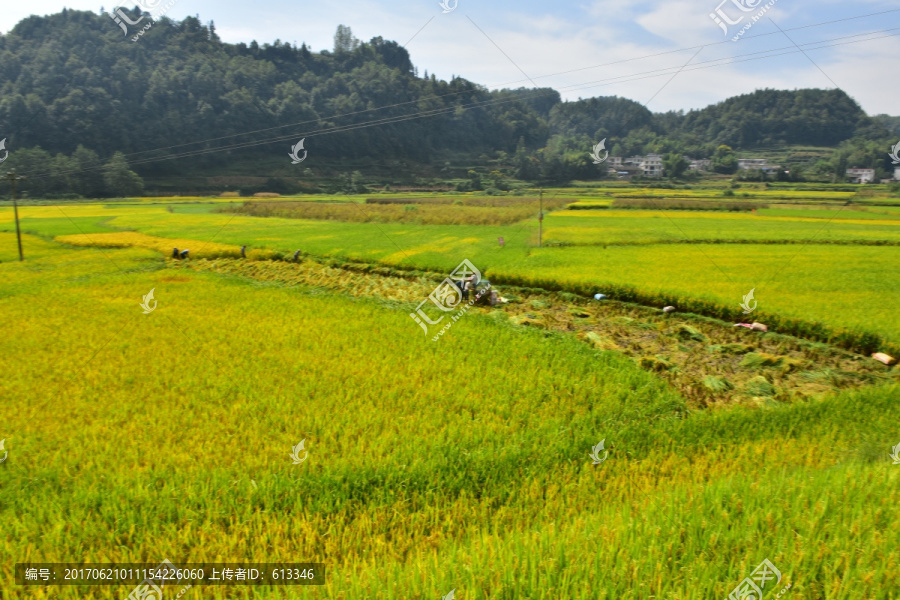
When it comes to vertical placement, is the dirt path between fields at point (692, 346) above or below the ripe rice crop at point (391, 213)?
below

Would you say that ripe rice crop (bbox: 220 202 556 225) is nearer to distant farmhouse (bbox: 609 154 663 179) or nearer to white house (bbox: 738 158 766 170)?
distant farmhouse (bbox: 609 154 663 179)

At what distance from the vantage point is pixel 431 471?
4551 millimetres

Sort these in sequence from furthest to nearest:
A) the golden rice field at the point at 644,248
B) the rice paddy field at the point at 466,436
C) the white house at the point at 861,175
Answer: the white house at the point at 861,175, the golden rice field at the point at 644,248, the rice paddy field at the point at 466,436

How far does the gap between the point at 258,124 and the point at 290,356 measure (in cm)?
5848

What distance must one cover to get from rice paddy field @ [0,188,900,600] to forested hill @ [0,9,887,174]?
41.9 meters

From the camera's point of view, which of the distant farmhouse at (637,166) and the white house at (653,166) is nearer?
the white house at (653,166)

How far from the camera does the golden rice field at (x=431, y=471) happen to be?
2.96 metres

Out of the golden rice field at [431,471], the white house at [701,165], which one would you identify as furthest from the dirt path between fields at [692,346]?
the white house at [701,165]

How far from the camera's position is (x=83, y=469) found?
14.7ft

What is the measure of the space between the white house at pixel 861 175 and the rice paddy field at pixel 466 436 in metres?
38.7

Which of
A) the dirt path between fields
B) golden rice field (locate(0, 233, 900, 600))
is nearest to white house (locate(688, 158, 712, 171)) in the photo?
the dirt path between fields

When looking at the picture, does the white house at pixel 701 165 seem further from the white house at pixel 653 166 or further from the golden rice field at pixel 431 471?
the golden rice field at pixel 431 471

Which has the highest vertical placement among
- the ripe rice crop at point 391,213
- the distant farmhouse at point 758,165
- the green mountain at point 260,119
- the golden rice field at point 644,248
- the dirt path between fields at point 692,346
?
the green mountain at point 260,119

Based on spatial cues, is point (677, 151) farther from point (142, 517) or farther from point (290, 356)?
point (142, 517)
